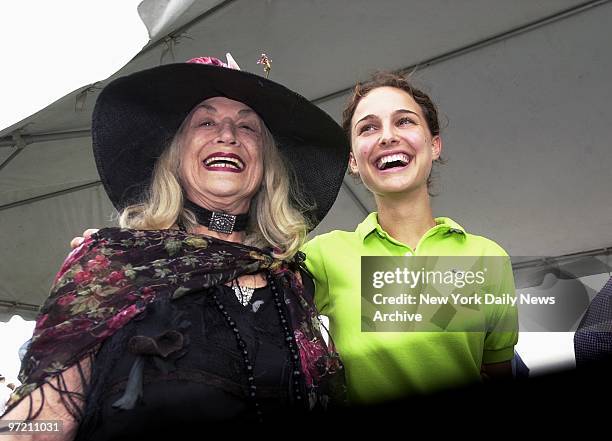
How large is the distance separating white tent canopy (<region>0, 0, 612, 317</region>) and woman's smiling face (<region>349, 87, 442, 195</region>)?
1689mm

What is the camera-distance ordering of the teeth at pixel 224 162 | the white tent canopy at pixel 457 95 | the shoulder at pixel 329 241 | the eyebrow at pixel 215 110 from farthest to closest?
the white tent canopy at pixel 457 95 → the shoulder at pixel 329 241 → the eyebrow at pixel 215 110 → the teeth at pixel 224 162

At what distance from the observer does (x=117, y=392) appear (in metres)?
1.34

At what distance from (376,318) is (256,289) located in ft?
1.19

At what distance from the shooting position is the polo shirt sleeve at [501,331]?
71.5 inches

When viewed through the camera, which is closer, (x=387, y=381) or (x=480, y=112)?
(x=387, y=381)

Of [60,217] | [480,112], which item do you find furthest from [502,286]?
[60,217]

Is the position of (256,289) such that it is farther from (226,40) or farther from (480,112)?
(480,112)

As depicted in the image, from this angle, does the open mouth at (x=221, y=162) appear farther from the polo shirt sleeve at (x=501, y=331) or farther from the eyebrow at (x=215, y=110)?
the polo shirt sleeve at (x=501, y=331)

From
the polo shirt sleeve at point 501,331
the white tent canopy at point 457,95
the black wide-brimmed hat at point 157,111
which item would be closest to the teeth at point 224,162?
the black wide-brimmed hat at point 157,111

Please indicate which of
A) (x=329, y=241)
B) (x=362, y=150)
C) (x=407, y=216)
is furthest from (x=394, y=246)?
(x=362, y=150)

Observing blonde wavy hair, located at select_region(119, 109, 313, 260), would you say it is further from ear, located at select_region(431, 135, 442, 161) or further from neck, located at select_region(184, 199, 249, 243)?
ear, located at select_region(431, 135, 442, 161)

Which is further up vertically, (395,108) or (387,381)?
(395,108)

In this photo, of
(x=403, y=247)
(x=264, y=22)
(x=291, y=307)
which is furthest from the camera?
(x=264, y=22)

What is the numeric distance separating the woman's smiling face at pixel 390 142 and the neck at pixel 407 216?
36mm
